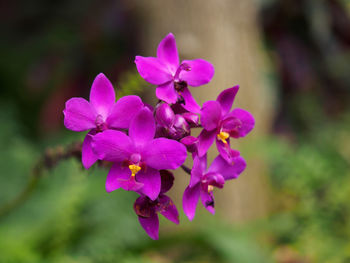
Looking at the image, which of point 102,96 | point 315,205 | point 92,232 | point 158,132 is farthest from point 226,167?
point 315,205

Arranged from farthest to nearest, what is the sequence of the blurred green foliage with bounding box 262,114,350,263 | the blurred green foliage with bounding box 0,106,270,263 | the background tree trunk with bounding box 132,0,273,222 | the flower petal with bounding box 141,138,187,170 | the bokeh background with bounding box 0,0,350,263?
the background tree trunk with bounding box 132,0,273,222 < the blurred green foliage with bounding box 262,114,350,263 < the bokeh background with bounding box 0,0,350,263 < the blurred green foliage with bounding box 0,106,270,263 < the flower petal with bounding box 141,138,187,170

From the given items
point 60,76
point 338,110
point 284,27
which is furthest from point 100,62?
point 338,110

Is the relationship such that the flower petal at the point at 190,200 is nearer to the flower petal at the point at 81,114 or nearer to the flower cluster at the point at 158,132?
the flower cluster at the point at 158,132

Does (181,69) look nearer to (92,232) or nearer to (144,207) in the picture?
(144,207)

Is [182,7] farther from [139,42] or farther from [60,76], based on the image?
[60,76]

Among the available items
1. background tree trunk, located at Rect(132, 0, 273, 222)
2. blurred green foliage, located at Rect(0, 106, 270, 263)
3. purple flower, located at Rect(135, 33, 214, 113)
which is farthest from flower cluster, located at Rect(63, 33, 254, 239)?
background tree trunk, located at Rect(132, 0, 273, 222)

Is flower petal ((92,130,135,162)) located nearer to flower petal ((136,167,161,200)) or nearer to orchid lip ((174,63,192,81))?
flower petal ((136,167,161,200))
